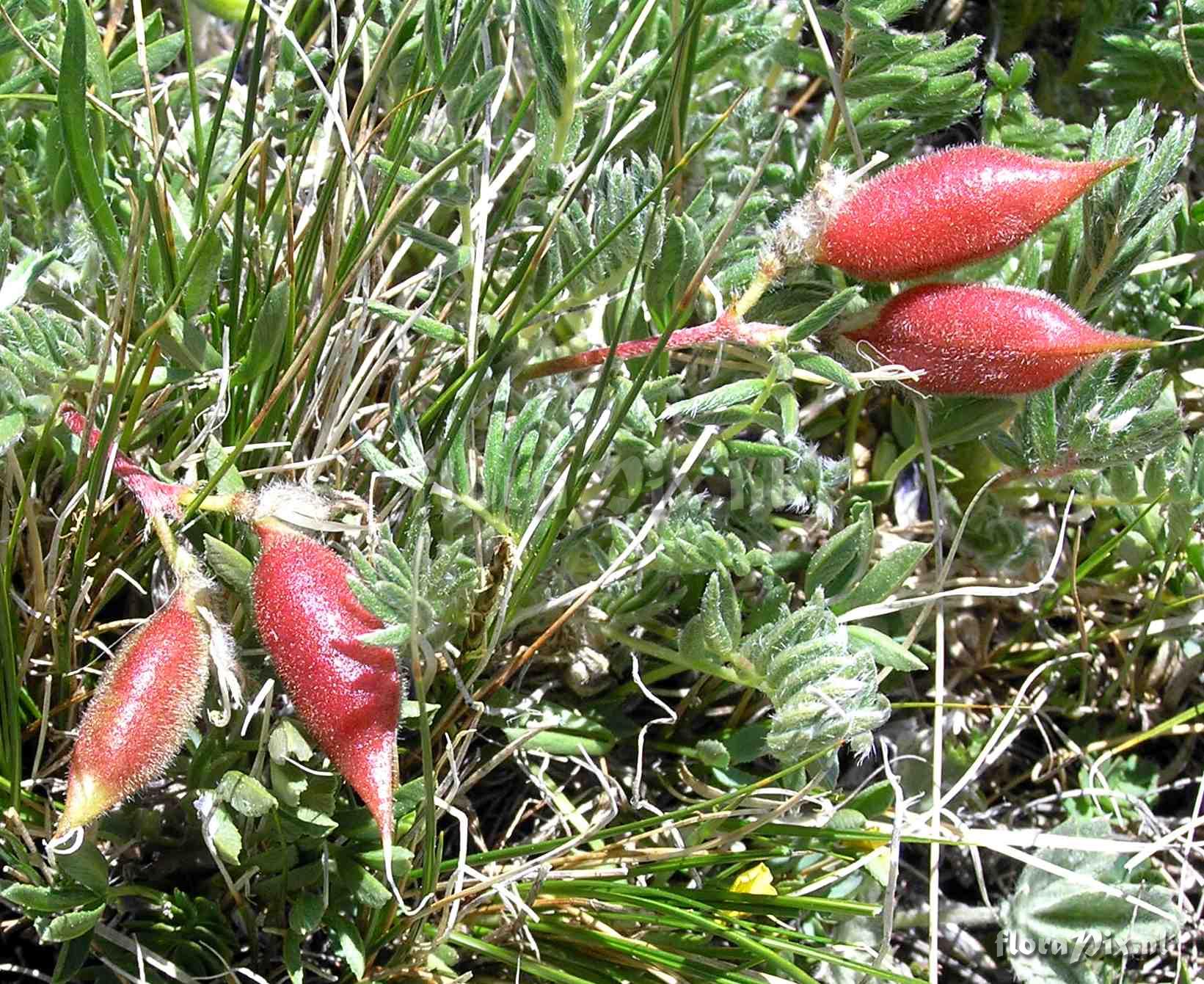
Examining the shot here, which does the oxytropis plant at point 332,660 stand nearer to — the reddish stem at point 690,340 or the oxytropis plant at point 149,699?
the oxytropis plant at point 149,699

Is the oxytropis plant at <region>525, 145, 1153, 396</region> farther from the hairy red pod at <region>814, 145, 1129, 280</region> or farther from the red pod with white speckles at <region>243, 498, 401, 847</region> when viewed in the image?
the red pod with white speckles at <region>243, 498, 401, 847</region>

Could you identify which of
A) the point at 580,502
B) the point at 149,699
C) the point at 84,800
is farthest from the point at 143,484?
the point at 580,502

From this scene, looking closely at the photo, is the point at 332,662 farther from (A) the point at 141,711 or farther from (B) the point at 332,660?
(A) the point at 141,711

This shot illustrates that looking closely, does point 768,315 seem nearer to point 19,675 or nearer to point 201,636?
point 201,636

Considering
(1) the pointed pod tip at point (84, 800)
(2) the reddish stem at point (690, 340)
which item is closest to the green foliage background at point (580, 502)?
(2) the reddish stem at point (690, 340)

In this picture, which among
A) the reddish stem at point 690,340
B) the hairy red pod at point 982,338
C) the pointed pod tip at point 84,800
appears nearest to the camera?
the pointed pod tip at point 84,800

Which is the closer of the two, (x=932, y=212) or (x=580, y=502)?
(x=932, y=212)

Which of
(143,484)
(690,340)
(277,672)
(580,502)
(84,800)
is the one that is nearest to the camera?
(84,800)

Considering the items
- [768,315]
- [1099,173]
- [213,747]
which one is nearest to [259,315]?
[213,747]
